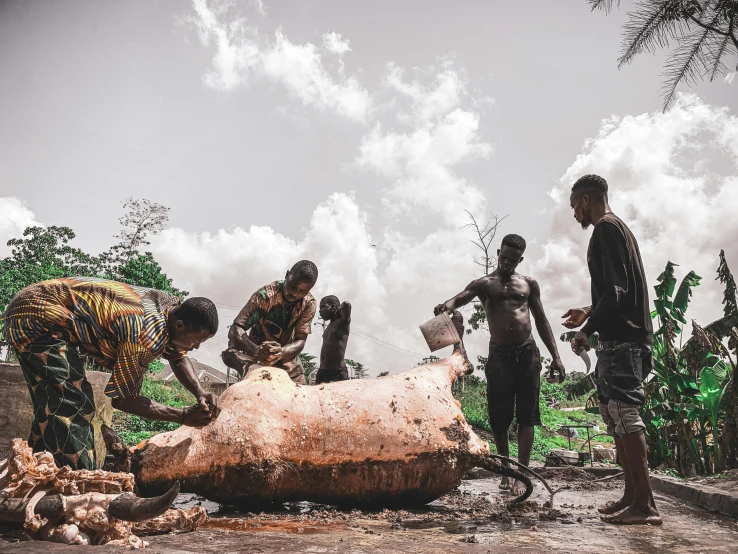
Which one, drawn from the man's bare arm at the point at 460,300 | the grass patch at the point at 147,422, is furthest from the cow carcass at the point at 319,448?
the grass patch at the point at 147,422

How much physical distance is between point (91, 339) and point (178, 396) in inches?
662

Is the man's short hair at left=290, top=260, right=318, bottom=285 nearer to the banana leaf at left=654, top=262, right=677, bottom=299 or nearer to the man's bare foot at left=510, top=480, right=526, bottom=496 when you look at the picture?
the man's bare foot at left=510, top=480, right=526, bottom=496

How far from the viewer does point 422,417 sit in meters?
3.92

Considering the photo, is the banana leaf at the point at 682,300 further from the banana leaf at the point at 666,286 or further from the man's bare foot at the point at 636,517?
the man's bare foot at the point at 636,517

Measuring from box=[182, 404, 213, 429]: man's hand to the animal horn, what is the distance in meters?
0.97

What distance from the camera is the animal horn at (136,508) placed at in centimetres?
234

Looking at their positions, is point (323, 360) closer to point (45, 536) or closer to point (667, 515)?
point (667, 515)

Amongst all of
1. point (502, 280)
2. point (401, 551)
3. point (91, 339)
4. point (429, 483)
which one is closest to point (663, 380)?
point (502, 280)

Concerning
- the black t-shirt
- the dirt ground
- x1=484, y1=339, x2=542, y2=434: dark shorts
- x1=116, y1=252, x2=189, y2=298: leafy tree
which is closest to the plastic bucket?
x1=484, y1=339, x2=542, y2=434: dark shorts

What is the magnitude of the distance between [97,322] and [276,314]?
2405mm

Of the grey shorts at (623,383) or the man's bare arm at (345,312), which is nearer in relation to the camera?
the grey shorts at (623,383)

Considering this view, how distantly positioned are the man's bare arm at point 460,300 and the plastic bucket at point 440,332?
0.06 m

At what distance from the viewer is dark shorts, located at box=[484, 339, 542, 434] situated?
502 centimetres

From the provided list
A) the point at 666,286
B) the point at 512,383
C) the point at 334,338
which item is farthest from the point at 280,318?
the point at 666,286
